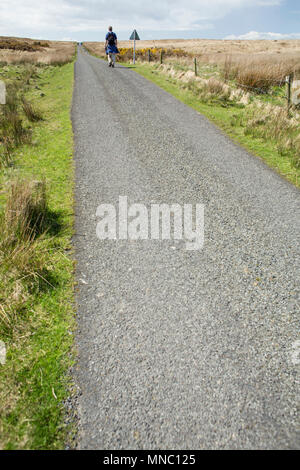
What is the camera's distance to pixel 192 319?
9.99 ft

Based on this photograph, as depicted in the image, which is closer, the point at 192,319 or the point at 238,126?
the point at 192,319

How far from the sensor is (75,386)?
8.04ft

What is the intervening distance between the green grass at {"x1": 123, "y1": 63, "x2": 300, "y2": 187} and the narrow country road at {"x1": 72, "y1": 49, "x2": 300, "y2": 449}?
754 millimetres

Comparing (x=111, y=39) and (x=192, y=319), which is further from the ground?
(x=111, y=39)

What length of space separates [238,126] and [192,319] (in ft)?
27.5

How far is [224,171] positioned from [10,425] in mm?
5977
